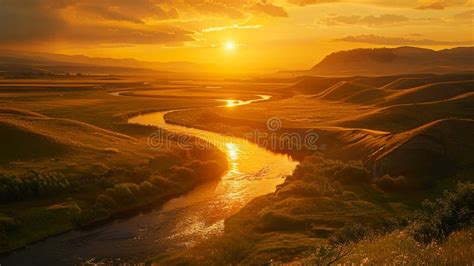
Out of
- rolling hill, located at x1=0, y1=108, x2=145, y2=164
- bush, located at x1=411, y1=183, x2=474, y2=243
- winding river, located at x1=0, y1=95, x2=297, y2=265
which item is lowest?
winding river, located at x1=0, y1=95, x2=297, y2=265

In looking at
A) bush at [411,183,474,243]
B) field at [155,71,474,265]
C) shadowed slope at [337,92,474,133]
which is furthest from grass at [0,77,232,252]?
shadowed slope at [337,92,474,133]

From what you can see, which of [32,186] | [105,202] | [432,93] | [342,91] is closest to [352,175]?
[105,202]

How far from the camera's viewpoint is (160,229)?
3853 centimetres

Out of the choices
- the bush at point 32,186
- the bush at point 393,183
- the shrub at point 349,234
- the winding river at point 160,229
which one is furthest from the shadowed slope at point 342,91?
the shrub at point 349,234

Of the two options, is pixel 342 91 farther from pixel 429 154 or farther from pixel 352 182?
pixel 352 182

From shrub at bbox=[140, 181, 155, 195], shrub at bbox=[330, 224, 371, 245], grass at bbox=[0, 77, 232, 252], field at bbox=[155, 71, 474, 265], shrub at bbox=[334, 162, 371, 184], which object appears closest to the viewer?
shrub at bbox=[330, 224, 371, 245]

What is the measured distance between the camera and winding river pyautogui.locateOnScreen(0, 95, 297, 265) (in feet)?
108

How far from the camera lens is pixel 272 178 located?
2210 inches

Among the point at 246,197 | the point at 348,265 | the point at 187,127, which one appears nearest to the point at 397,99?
the point at 187,127

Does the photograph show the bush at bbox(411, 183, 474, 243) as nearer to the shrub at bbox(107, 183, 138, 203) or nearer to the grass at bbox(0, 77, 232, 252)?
the grass at bbox(0, 77, 232, 252)

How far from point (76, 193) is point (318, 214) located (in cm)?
2445

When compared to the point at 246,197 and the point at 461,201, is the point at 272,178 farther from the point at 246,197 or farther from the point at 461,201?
the point at 461,201

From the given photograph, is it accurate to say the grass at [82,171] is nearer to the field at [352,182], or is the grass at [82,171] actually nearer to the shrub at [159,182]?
the shrub at [159,182]

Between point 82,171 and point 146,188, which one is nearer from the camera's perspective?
point 146,188
